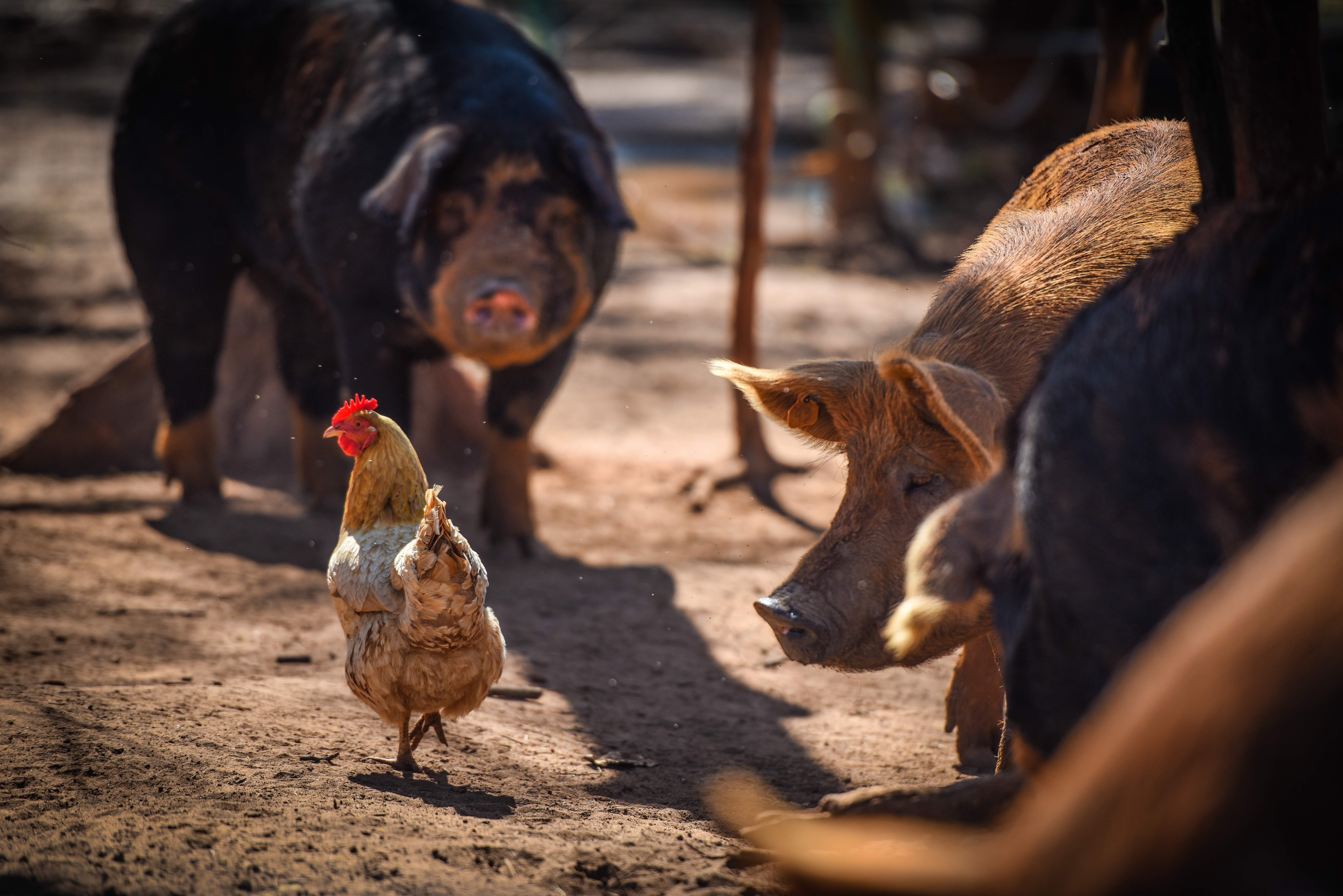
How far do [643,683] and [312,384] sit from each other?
2.78 meters

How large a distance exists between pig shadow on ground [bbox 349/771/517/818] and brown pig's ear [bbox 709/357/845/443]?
3.85 ft

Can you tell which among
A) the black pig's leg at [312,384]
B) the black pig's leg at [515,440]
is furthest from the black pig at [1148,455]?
the black pig's leg at [312,384]

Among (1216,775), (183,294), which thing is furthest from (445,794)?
(183,294)

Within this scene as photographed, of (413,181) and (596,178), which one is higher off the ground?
(596,178)

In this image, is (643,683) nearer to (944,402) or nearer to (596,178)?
(944,402)

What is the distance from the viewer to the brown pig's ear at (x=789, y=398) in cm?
300

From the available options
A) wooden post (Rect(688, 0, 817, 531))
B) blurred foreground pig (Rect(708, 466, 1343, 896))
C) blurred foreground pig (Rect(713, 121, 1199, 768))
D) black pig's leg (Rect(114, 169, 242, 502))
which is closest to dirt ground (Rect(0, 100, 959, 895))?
wooden post (Rect(688, 0, 817, 531))

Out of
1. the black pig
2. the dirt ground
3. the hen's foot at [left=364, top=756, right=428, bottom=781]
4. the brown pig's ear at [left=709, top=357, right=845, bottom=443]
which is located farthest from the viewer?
the brown pig's ear at [left=709, top=357, right=845, bottom=443]

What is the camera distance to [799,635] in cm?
279

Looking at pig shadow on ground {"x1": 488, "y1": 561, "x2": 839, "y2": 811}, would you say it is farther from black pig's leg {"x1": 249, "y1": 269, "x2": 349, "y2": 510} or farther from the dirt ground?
black pig's leg {"x1": 249, "y1": 269, "x2": 349, "y2": 510}

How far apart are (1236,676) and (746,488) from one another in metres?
5.19

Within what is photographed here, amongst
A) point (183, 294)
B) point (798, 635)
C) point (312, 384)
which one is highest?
point (798, 635)

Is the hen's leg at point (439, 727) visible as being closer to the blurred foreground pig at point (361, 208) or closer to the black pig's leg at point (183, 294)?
the blurred foreground pig at point (361, 208)

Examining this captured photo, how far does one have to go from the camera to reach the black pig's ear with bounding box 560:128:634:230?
4.73 metres
